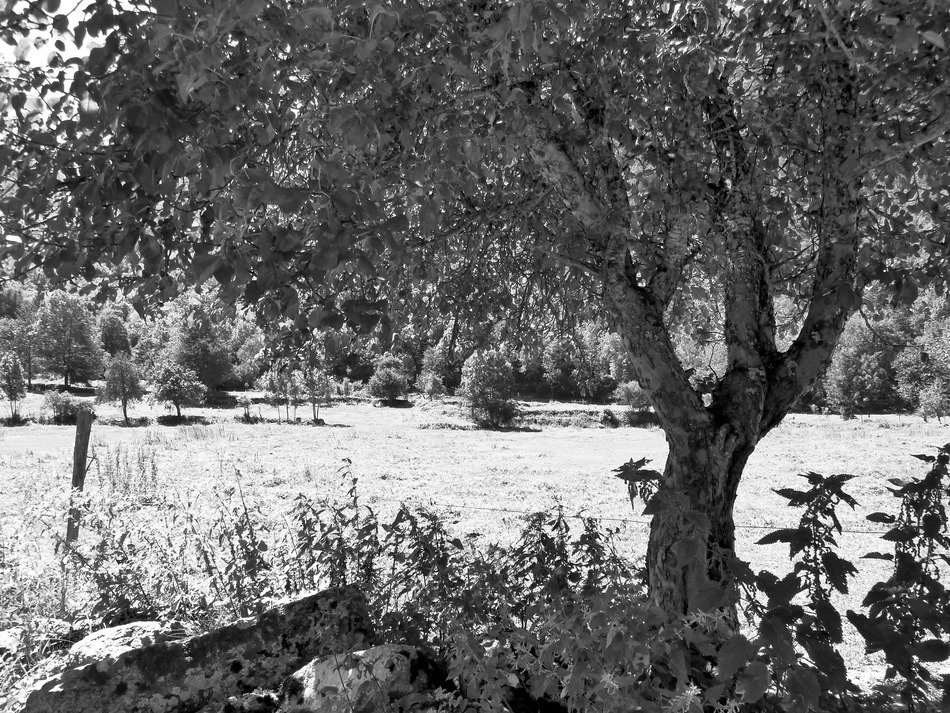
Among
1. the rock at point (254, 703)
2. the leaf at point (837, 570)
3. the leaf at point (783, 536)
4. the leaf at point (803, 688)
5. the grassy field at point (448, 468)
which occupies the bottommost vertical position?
the grassy field at point (448, 468)

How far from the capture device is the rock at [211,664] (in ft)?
9.14

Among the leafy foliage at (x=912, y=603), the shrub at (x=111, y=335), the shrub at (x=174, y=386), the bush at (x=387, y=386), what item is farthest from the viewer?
the shrub at (x=111, y=335)

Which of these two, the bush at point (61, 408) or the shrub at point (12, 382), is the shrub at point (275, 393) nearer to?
the bush at point (61, 408)

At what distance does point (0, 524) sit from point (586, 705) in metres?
6.25

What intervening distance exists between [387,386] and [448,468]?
121 feet

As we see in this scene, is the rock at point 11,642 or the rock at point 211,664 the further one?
the rock at point 11,642

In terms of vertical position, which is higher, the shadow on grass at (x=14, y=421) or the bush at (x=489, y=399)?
the bush at (x=489, y=399)

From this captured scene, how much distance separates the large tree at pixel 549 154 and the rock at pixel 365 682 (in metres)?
1.29

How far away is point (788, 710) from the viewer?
237 centimetres

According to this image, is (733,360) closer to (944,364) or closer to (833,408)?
(944,364)

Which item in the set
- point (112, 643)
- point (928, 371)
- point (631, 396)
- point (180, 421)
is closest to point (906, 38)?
point (112, 643)

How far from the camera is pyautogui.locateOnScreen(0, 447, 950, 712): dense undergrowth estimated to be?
1760 mm

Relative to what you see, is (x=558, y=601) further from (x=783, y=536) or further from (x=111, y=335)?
(x=111, y=335)

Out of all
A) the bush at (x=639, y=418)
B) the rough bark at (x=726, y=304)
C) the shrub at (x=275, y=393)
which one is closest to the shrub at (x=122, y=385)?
the shrub at (x=275, y=393)
